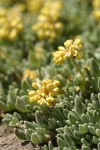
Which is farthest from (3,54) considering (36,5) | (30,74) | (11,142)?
(36,5)

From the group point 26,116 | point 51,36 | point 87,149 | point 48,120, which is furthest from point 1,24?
point 87,149

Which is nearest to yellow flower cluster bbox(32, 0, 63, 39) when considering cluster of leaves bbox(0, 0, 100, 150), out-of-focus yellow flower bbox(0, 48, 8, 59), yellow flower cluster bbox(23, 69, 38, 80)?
cluster of leaves bbox(0, 0, 100, 150)

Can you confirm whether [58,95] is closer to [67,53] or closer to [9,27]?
[67,53]

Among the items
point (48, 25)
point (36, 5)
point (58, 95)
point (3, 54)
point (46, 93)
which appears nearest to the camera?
point (46, 93)

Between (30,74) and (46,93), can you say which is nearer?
(46,93)

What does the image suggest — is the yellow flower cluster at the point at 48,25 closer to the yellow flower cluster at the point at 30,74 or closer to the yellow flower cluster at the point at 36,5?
the yellow flower cluster at the point at 30,74
